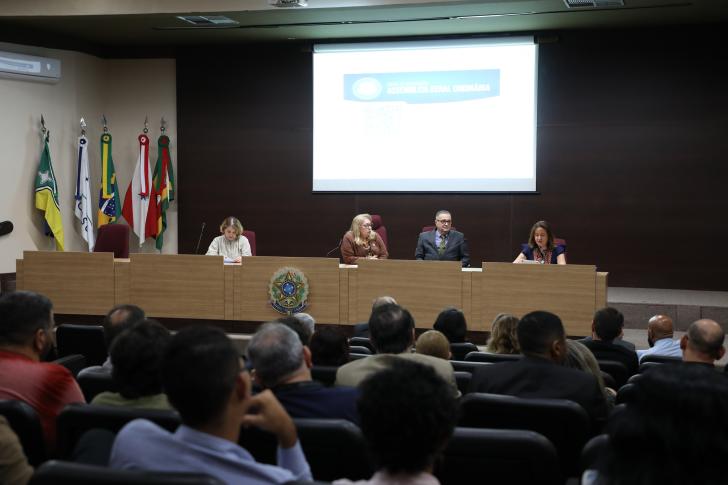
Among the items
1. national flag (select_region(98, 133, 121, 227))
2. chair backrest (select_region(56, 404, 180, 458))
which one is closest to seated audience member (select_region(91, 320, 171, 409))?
chair backrest (select_region(56, 404, 180, 458))

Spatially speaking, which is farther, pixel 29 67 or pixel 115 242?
pixel 29 67

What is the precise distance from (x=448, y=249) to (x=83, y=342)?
13.1 ft

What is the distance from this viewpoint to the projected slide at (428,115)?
9.35m

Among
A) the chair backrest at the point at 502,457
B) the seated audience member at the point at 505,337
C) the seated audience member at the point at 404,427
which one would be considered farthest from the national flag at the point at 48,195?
the seated audience member at the point at 404,427

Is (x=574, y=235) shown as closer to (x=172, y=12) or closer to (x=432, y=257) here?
(x=432, y=257)

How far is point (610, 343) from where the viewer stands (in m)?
4.21

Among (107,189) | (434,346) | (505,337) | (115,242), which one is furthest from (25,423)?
(107,189)

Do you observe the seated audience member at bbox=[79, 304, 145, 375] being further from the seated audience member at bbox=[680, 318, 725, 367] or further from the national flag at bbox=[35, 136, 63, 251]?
the national flag at bbox=[35, 136, 63, 251]

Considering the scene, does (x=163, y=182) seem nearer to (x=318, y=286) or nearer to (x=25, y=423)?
(x=318, y=286)

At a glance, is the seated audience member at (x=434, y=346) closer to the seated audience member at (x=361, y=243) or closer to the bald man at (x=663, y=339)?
the bald man at (x=663, y=339)

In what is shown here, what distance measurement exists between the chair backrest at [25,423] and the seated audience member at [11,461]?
172mm

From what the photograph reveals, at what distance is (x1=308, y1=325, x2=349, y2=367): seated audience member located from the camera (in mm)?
3285

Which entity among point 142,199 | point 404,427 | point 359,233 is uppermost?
point 142,199

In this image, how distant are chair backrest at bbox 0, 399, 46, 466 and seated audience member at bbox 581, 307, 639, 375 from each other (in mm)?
2848
